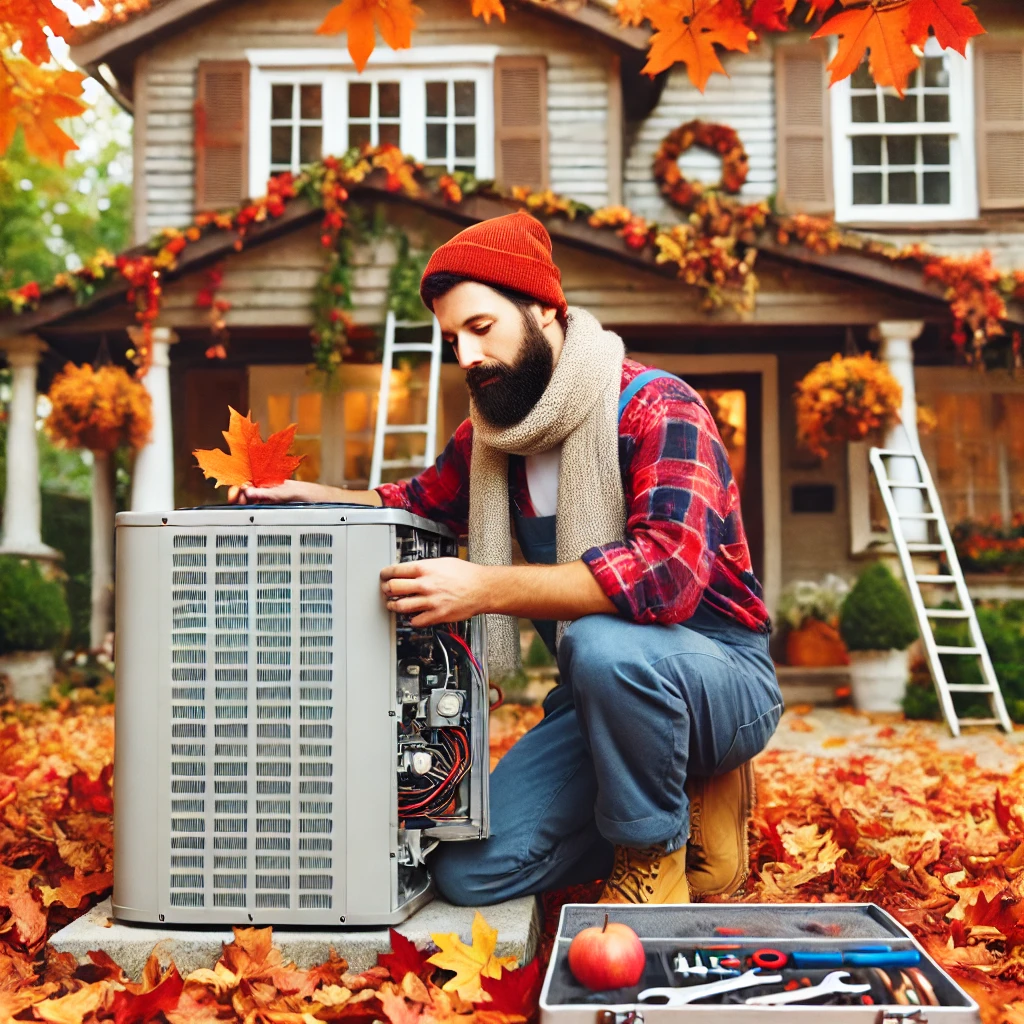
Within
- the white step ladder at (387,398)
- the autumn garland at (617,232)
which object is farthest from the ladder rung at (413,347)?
the autumn garland at (617,232)

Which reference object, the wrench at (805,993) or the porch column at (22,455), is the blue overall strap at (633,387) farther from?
the porch column at (22,455)

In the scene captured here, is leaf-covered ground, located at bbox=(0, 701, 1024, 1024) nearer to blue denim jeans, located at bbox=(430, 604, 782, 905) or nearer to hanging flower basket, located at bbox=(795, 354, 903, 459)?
blue denim jeans, located at bbox=(430, 604, 782, 905)

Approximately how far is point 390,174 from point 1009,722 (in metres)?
5.08

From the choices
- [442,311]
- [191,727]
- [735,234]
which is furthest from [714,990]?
[735,234]

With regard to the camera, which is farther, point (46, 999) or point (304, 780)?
point (304, 780)

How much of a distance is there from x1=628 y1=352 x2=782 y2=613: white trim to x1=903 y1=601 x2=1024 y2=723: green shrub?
1647 millimetres

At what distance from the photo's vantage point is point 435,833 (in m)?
2.06

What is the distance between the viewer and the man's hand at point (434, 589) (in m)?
1.84

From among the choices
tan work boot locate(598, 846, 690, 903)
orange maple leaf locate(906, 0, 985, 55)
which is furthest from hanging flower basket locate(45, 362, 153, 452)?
tan work boot locate(598, 846, 690, 903)

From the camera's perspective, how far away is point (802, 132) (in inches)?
343

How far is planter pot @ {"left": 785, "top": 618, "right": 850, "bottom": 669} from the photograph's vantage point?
8203 millimetres

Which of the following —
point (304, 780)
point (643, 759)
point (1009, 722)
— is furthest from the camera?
point (1009, 722)

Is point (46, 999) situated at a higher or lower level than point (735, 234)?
lower

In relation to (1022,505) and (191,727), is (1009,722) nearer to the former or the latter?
(1022,505)
